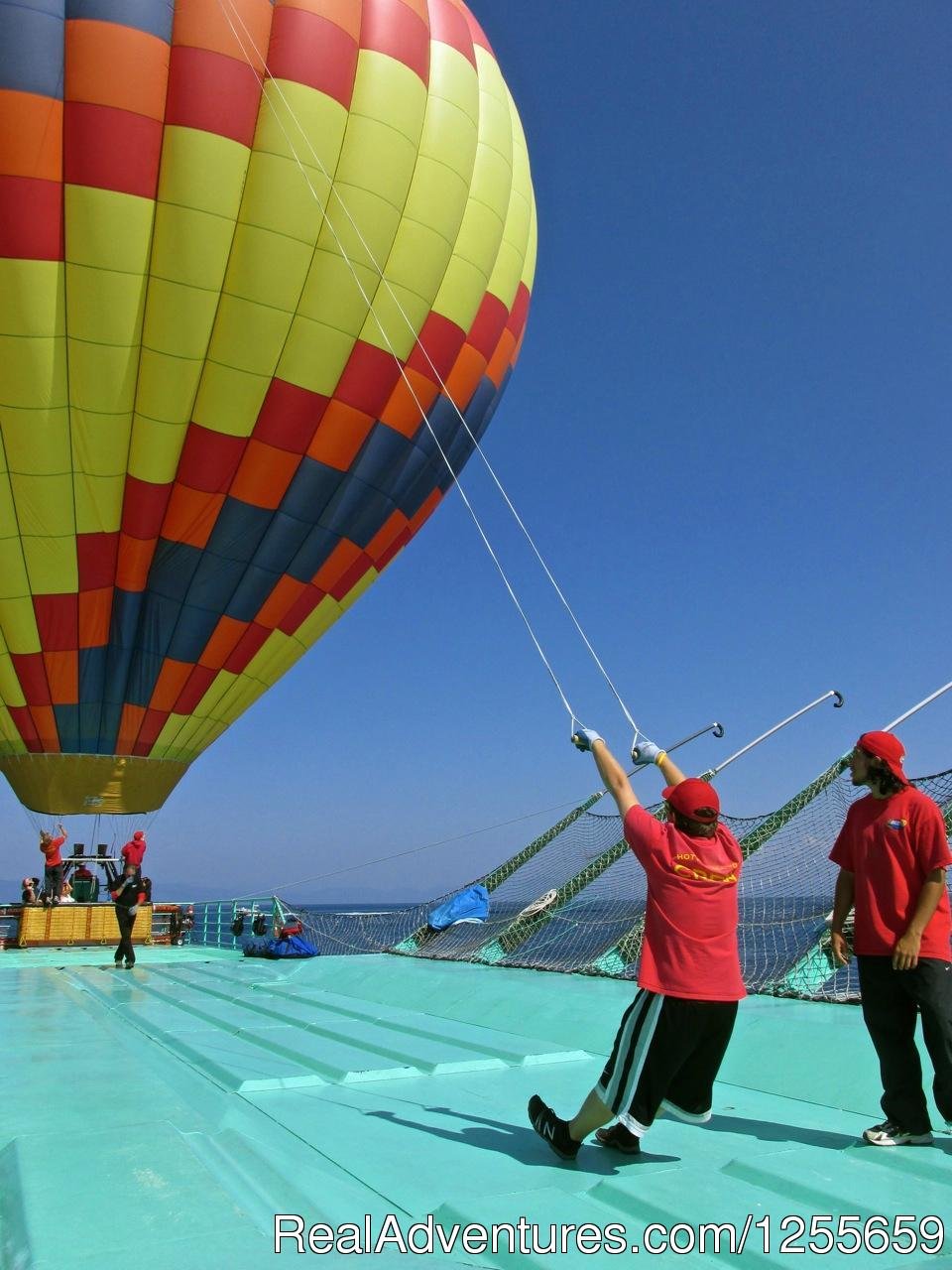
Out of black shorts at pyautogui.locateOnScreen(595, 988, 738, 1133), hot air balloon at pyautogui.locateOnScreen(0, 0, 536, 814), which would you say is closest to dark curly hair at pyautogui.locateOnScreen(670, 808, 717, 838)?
black shorts at pyautogui.locateOnScreen(595, 988, 738, 1133)

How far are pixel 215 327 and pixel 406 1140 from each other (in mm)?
8329

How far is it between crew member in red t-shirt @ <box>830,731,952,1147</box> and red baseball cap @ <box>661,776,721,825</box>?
73 centimetres

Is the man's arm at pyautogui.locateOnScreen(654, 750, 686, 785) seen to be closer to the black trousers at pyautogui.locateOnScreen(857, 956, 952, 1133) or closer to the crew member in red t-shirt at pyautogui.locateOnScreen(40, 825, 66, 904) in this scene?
the black trousers at pyautogui.locateOnScreen(857, 956, 952, 1133)

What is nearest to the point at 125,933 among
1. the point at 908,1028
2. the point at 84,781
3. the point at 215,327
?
the point at 84,781

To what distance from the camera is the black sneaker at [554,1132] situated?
124 inches

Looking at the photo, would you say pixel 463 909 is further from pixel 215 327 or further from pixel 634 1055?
pixel 634 1055

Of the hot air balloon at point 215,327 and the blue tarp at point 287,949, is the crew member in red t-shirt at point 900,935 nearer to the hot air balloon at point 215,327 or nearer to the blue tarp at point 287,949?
the hot air balloon at point 215,327

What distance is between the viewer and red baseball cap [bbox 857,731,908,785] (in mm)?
3479

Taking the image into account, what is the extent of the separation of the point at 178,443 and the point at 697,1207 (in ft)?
29.8

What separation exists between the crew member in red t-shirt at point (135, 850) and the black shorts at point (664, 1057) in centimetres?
1087

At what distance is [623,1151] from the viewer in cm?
324

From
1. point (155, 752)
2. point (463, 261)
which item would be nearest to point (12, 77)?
point (463, 261)

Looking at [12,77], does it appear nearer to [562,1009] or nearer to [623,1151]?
[562,1009]


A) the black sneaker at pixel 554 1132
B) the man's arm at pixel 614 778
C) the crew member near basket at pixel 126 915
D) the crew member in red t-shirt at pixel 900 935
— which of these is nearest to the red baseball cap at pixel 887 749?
the crew member in red t-shirt at pixel 900 935
